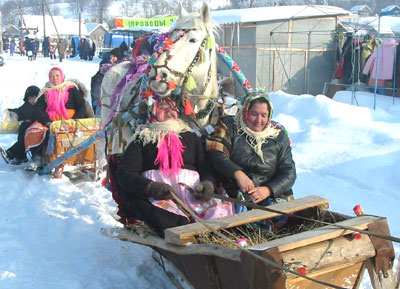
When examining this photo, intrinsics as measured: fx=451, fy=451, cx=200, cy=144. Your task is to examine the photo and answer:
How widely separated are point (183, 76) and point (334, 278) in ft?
6.75

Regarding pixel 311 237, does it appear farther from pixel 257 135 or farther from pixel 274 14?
pixel 274 14

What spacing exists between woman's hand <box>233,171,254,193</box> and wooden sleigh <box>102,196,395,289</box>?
40cm

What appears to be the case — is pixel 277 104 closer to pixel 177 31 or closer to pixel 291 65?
pixel 291 65

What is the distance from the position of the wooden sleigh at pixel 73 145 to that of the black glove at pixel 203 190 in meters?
3.19

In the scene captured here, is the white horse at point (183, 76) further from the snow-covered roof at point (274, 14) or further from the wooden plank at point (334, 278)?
the snow-covered roof at point (274, 14)

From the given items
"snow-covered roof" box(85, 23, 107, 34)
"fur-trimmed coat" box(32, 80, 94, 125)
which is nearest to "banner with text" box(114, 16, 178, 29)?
"fur-trimmed coat" box(32, 80, 94, 125)

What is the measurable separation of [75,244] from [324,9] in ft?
43.0

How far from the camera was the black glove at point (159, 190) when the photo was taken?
3100mm

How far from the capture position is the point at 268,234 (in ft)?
10.3

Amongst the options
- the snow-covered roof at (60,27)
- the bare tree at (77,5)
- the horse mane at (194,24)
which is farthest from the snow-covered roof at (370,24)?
the bare tree at (77,5)

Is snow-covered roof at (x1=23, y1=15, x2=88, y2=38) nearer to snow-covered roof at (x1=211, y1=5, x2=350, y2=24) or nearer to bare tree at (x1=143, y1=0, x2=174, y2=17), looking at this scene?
bare tree at (x1=143, y1=0, x2=174, y2=17)

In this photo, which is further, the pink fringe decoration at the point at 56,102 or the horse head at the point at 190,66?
the pink fringe decoration at the point at 56,102

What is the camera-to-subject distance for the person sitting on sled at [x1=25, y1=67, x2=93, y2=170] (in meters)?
6.41

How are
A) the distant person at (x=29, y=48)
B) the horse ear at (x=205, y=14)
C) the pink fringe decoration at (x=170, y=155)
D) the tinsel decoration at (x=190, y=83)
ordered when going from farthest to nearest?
the distant person at (x=29, y=48), the horse ear at (x=205, y=14), the tinsel decoration at (x=190, y=83), the pink fringe decoration at (x=170, y=155)
